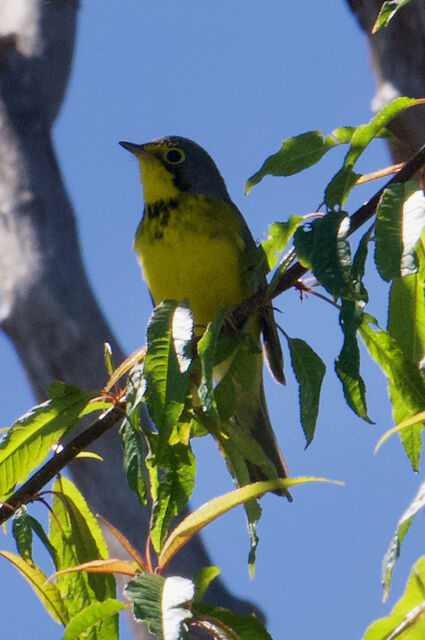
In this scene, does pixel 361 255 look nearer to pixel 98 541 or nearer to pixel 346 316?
pixel 346 316

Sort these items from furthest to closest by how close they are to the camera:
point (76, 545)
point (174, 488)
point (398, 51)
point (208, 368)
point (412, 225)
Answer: point (398, 51)
point (76, 545)
point (174, 488)
point (208, 368)
point (412, 225)

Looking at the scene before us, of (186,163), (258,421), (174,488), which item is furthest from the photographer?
(186,163)

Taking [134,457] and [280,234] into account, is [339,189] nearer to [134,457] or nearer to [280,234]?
[280,234]

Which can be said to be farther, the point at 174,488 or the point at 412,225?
the point at 174,488

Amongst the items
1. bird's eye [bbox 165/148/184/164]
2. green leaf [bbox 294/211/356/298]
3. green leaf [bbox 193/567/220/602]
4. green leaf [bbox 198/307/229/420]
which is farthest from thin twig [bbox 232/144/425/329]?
bird's eye [bbox 165/148/184/164]

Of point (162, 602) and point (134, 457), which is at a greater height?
point (134, 457)

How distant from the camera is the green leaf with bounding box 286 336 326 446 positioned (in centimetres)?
197

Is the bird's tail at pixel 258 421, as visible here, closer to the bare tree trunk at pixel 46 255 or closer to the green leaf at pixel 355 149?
the green leaf at pixel 355 149

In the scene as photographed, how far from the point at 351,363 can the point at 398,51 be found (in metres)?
3.09

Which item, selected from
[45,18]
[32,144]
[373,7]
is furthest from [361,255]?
[45,18]

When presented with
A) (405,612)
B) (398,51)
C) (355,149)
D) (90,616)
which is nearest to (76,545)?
(90,616)

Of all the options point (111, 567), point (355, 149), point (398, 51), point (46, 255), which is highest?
point (46, 255)

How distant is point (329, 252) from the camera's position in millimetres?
1810

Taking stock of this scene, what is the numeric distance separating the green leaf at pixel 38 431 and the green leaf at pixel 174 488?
31 cm
